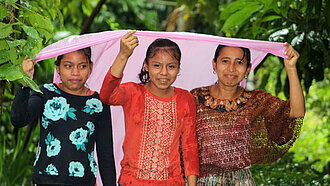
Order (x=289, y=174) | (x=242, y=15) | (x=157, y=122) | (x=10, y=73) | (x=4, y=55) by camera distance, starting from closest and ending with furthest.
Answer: (x=10, y=73), (x=4, y=55), (x=157, y=122), (x=242, y=15), (x=289, y=174)

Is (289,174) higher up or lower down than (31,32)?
lower down

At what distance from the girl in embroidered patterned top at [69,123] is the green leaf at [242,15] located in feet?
4.12

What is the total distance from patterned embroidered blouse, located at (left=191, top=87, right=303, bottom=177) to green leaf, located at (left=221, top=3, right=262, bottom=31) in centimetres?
82

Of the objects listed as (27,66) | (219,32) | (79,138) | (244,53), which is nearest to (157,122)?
(79,138)

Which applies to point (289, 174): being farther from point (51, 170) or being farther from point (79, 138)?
point (51, 170)

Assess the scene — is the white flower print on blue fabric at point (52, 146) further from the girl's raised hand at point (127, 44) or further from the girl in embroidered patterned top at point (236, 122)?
the girl in embroidered patterned top at point (236, 122)

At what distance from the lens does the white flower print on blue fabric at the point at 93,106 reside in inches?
102

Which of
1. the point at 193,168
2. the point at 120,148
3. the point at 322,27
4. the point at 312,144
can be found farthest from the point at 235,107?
the point at 312,144

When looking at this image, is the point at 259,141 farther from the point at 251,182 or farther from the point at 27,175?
the point at 27,175

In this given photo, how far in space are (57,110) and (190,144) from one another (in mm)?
795

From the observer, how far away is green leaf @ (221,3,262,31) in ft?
11.3

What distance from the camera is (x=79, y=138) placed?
2494mm

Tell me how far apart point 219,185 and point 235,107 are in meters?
0.48

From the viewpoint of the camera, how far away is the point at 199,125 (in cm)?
272
